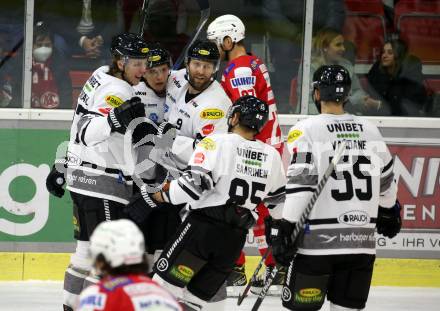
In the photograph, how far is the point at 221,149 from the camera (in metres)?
4.78

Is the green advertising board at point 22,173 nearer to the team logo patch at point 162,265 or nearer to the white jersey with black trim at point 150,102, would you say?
the white jersey with black trim at point 150,102

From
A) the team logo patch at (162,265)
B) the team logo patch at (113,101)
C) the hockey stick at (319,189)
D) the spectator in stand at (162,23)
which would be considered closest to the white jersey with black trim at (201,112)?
the team logo patch at (113,101)

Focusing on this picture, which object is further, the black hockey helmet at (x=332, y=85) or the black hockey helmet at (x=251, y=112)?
the black hockey helmet at (x=251, y=112)

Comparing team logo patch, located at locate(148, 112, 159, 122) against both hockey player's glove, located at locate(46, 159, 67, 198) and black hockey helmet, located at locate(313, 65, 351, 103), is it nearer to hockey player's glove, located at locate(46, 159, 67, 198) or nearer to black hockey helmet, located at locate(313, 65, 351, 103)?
hockey player's glove, located at locate(46, 159, 67, 198)

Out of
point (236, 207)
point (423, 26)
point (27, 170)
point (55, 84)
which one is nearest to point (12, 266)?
point (27, 170)

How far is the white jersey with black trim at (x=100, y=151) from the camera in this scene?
5.33 metres

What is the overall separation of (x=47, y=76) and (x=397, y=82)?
82.7 inches

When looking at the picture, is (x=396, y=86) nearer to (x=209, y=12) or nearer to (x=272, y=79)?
(x=272, y=79)

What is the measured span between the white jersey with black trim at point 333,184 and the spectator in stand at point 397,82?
2452 millimetres

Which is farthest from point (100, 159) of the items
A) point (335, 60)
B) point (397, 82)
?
point (397, 82)

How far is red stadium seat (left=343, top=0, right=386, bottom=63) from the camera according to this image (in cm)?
711

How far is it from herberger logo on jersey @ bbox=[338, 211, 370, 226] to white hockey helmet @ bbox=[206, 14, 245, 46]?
1.82m

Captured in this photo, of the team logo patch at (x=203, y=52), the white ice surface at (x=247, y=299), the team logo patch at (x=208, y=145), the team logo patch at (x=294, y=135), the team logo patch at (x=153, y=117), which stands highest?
the team logo patch at (x=203, y=52)

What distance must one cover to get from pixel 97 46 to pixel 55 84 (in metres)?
0.34
